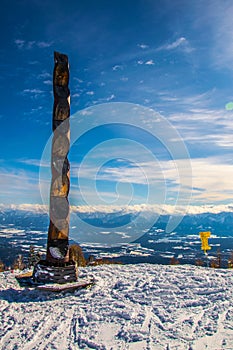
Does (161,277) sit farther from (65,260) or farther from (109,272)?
(65,260)

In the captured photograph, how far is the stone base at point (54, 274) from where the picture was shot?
1216 cm

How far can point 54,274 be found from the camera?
1221 cm

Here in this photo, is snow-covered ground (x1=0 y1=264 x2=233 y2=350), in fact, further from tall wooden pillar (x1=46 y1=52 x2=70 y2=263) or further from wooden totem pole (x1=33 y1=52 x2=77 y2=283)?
tall wooden pillar (x1=46 y1=52 x2=70 y2=263)

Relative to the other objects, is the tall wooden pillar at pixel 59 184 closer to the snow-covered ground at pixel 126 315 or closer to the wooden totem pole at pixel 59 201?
the wooden totem pole at pixel 59 201

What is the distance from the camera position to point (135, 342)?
23.1 ft

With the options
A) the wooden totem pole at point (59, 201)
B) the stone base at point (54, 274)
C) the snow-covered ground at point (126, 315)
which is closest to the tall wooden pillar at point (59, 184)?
the wooden totem pole at point (59, 201)

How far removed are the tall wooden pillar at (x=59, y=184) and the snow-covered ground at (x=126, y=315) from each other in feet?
6.49

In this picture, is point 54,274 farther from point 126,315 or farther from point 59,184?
point 126,315

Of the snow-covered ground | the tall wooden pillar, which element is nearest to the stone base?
the tall wooden pillar

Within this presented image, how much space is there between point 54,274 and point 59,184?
375 cm

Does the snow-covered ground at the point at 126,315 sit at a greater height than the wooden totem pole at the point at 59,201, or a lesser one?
lesser

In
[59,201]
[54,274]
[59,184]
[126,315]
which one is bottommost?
[126,315]

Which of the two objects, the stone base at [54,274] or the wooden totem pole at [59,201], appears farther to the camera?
the wooden totem pole at [59,201]

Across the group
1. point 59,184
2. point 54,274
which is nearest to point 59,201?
point 59,184
